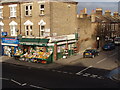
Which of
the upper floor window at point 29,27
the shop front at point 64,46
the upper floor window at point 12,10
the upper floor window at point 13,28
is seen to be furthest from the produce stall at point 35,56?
the upper floor window at point 12,10

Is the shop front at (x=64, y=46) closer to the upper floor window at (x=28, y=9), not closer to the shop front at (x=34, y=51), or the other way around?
the shop front at (x=34, y=51)

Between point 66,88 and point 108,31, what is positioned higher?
point 108,31

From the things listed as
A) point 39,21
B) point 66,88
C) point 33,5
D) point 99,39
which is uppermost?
point 33,5

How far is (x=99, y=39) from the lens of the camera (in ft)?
128

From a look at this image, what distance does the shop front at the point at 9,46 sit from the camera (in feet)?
98.9

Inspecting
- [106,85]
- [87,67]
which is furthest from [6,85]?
[87,67]

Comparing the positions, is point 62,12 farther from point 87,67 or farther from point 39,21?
point 87,67

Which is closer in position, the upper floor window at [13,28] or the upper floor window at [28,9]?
the upper floor window at [28,9]

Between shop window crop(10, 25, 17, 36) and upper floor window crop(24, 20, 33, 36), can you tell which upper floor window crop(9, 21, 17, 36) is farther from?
upper floor window crop(24, 20, 33, 36)

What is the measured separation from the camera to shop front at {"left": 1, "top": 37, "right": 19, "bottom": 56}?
1186 inches

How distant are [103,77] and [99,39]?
2159 cm

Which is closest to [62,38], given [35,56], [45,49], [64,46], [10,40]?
[64,46]

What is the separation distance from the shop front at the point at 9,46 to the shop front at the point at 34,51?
134 cm

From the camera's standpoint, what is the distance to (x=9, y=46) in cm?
3156
